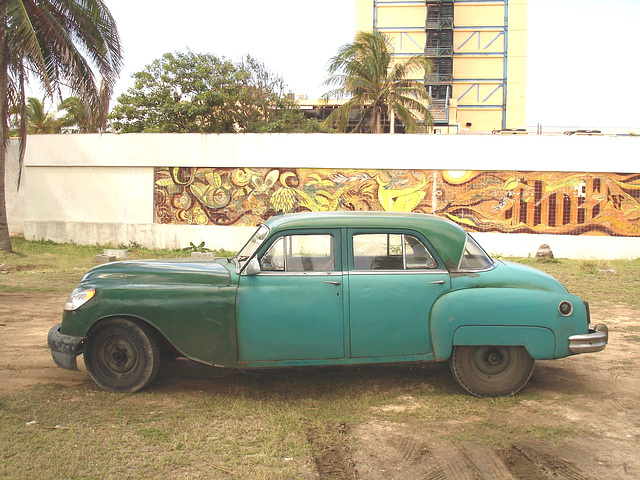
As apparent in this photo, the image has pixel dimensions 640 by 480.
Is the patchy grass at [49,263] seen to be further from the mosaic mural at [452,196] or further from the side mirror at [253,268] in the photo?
the side mirror at [253,268]

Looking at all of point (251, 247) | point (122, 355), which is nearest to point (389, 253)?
point (251, 247)

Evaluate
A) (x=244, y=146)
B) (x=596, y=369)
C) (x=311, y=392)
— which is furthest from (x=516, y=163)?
(x=311, y=392)

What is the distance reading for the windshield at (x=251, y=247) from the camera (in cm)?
527

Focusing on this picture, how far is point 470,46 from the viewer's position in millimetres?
40875

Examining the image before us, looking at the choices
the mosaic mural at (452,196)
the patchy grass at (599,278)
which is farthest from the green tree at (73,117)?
the patchy grass at (599,278)

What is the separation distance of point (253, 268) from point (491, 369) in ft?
7.52

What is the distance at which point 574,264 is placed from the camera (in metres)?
15.7

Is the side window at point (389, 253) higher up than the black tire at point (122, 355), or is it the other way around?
the side window at point (389, 253)

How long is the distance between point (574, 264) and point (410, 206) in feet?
16.3

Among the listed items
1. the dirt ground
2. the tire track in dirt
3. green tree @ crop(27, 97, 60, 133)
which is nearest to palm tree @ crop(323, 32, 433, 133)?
green tree @ crop(27, 97, 60, 133)

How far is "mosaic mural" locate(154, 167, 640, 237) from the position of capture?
1753cm

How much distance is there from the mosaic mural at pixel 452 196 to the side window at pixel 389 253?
41.2 ft

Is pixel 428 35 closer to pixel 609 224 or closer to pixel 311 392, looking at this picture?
pixel 609 224

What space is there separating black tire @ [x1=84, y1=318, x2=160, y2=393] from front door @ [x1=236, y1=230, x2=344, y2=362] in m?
0.83
